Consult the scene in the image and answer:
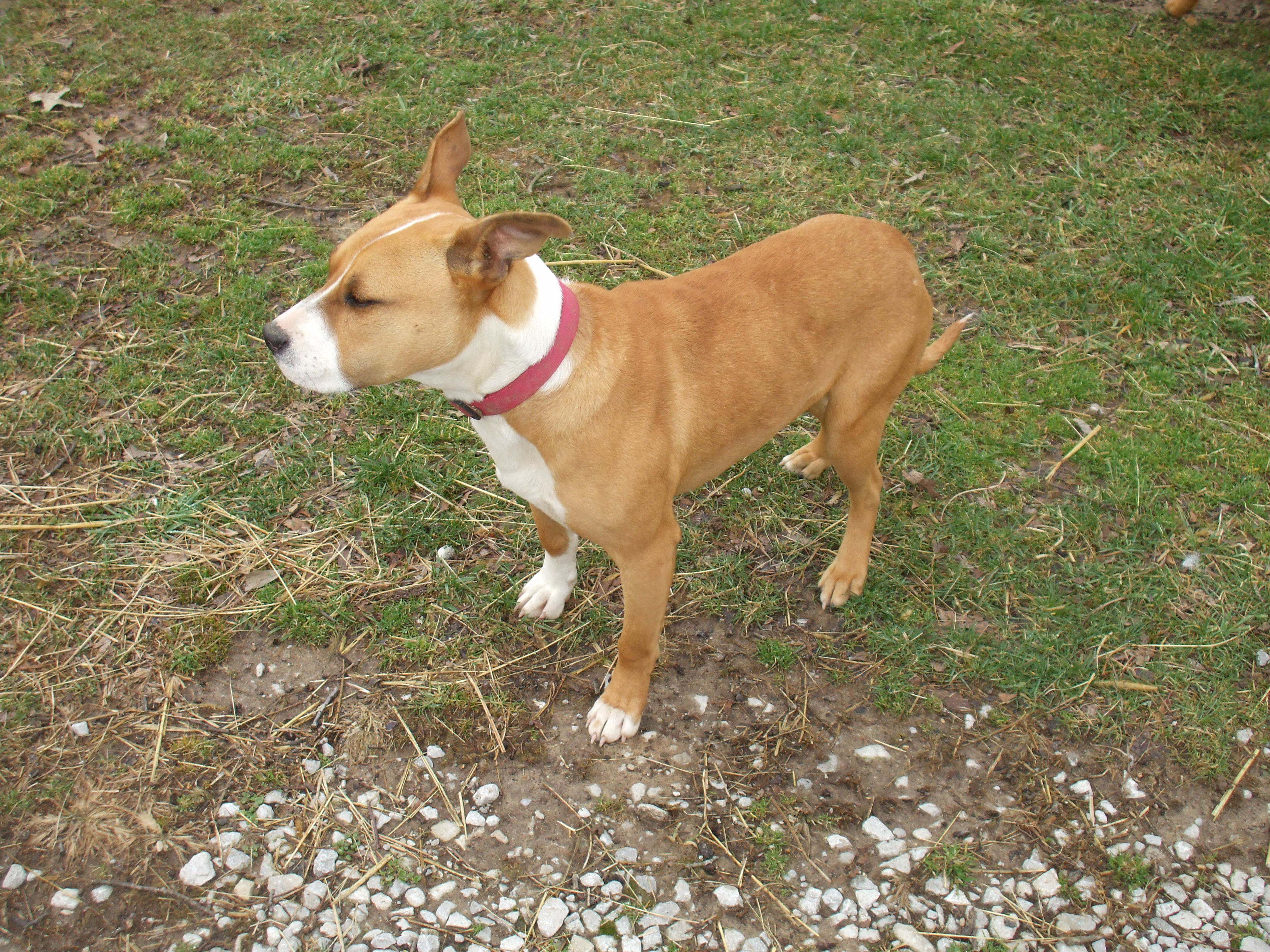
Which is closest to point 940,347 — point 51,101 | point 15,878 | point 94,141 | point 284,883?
point 284,883

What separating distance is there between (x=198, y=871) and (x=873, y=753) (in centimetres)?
261

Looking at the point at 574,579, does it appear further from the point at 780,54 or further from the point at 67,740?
the point at 780,54

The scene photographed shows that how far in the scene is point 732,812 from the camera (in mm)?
3441

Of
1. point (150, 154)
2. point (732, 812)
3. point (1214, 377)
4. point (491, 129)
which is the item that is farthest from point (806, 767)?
point (150, 154)

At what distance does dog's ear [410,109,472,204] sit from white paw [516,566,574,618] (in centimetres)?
171

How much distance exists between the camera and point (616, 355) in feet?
10.2

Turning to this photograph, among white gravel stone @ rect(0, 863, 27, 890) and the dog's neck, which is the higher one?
the dog's neck

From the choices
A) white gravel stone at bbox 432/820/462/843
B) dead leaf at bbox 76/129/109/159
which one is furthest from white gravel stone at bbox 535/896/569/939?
dead leaf at bbox 76/129/109/159

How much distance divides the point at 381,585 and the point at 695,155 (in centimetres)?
391

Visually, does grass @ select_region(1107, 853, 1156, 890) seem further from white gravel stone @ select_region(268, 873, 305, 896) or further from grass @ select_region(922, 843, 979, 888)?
white gravel stone @ select_region(268, 873, 305, 896)

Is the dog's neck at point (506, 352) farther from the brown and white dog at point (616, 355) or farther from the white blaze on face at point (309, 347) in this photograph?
the white blaze on face at point (309, 347)

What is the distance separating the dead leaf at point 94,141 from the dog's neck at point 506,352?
4515 millimetres

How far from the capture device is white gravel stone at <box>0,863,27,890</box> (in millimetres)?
3086

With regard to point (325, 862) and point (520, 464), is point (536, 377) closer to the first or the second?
point (520, 464)
